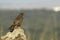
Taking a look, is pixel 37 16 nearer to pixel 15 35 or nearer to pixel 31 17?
pixel 31 17

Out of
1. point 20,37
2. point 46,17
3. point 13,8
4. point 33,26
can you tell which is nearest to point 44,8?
point 46,17

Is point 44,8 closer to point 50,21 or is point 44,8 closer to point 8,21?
point 50,21

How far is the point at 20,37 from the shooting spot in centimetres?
234

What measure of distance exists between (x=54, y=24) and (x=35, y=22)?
1.35 feet

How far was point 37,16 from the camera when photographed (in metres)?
3.64

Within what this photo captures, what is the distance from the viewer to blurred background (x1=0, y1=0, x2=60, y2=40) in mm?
3594

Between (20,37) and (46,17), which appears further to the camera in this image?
(46,17)

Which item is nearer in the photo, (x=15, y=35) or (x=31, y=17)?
(x=15, y=35)

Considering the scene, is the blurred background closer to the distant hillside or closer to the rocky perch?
the distant hillside

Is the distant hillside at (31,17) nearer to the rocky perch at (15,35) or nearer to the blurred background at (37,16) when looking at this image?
the blurred background at (37,16)

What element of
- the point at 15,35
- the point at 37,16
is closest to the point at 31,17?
the point at 37,16

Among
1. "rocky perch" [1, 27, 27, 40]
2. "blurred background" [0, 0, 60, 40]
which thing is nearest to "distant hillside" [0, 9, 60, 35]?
"blurred background" [0, 0, 60, 40]

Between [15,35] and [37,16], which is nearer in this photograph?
[15,35]

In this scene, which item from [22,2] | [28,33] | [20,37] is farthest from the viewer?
[22,2]
